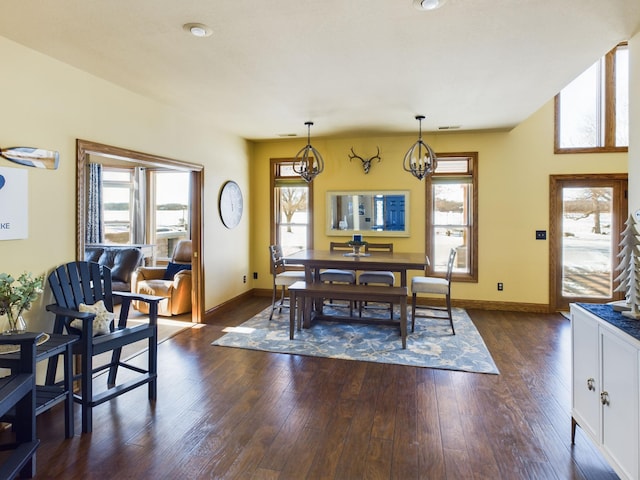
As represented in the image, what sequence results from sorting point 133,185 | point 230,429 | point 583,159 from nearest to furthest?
point 230,429 → point 583,159 → point 133,185

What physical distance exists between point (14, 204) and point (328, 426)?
2.53 meters

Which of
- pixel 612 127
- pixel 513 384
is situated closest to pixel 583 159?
pixel 612 127

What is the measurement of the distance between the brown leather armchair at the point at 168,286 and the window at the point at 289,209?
1.56m

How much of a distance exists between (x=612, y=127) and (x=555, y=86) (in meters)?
2.28

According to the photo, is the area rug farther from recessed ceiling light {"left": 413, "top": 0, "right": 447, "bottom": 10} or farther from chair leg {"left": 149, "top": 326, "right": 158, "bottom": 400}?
recessed ceiling light {"left": 413, "top": 0, "right": 447, "bottom": 10}

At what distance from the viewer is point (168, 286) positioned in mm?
5113

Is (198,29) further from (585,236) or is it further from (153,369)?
(585,236)

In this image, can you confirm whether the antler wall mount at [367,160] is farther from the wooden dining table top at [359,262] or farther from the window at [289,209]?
the wooden dining table top at [359,262]

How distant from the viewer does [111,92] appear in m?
3.43

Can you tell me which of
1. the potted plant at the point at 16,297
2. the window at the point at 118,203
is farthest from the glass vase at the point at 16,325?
the window at the point at 118,203

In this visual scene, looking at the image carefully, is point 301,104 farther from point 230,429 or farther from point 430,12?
point 230,429

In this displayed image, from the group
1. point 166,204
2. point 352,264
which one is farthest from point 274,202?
point 166,204

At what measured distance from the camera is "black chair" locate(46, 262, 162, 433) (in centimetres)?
242

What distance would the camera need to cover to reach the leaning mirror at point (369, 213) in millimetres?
5781
